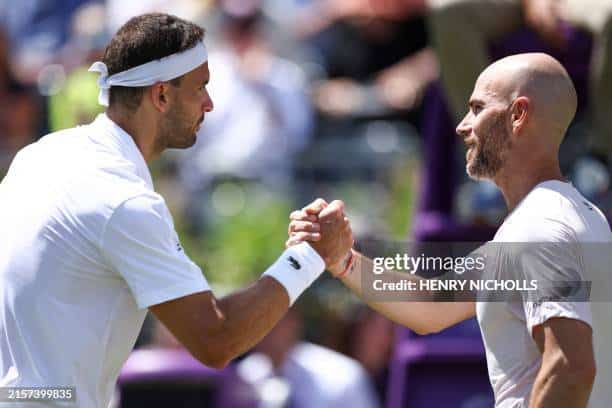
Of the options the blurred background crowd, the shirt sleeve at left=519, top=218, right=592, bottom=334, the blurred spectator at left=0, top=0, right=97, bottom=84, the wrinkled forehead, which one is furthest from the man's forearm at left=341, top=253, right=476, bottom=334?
the blurred spectator at left=0, top=0, right=97, bottom=84

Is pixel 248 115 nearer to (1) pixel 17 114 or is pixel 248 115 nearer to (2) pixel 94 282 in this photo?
(1) pixel 17 114

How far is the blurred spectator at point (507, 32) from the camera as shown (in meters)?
6.17

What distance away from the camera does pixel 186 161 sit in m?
9.55

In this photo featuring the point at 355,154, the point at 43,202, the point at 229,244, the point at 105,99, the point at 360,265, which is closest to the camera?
the point at 43,202

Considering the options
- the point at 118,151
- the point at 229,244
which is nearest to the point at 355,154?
the point at 229,244

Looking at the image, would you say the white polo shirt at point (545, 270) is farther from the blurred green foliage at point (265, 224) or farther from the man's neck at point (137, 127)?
the blurred green foliage at point (265, 224)

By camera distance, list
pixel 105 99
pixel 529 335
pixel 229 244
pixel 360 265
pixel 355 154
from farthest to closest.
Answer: pixel 355 154, pixel 229 244, pixel 360 265, pixel 105 99, pixel 529 335

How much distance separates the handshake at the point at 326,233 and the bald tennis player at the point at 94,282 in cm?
28

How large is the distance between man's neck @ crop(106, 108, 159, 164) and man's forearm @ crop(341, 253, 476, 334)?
93 centimetres

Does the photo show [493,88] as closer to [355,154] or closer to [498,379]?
[498,379]

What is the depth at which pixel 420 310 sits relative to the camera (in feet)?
15.5

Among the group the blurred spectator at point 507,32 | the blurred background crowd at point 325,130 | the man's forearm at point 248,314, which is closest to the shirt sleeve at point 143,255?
the man's forearm at point 248,314

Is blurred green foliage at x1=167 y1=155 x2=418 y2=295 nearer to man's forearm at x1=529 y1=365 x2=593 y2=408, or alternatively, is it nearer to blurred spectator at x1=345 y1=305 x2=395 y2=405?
blurred spectator at x1=345 y1=305 x2=395 y2=405

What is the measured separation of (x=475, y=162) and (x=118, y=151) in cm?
118
